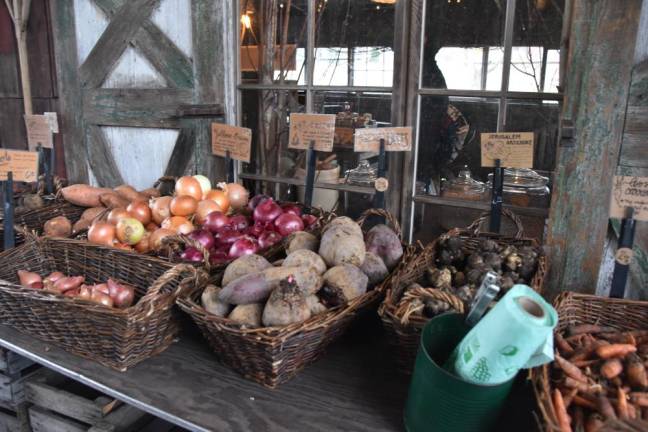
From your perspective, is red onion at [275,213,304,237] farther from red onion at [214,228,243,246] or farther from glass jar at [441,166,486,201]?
glass jar at [441,166,486,201]

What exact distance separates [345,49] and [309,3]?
0.98ft

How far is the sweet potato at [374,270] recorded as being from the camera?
156 centimetres

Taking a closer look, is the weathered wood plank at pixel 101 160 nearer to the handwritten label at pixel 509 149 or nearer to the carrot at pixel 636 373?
the handwritten label at pixel 509 149

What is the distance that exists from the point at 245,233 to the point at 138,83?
5.10 ft

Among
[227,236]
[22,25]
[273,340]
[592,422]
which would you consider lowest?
[592,422]

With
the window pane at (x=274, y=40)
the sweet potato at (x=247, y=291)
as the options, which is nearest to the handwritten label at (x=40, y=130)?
the window pane at (x=274, y=40)

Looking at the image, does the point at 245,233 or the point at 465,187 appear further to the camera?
the point at 465,187

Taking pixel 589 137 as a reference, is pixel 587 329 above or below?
below

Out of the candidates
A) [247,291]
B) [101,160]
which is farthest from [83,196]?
[247,291]

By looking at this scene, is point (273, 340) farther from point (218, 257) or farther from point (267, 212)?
point (267, 212)

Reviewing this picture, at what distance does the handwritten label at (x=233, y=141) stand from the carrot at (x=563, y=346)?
1570mm

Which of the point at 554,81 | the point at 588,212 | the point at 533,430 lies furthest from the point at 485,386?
the point at 554,81

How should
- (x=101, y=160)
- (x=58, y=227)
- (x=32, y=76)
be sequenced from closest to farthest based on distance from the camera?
(x=58, y=227)
(x=101, y=160)
(x=32, y=76)

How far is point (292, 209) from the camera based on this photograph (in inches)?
82.0
